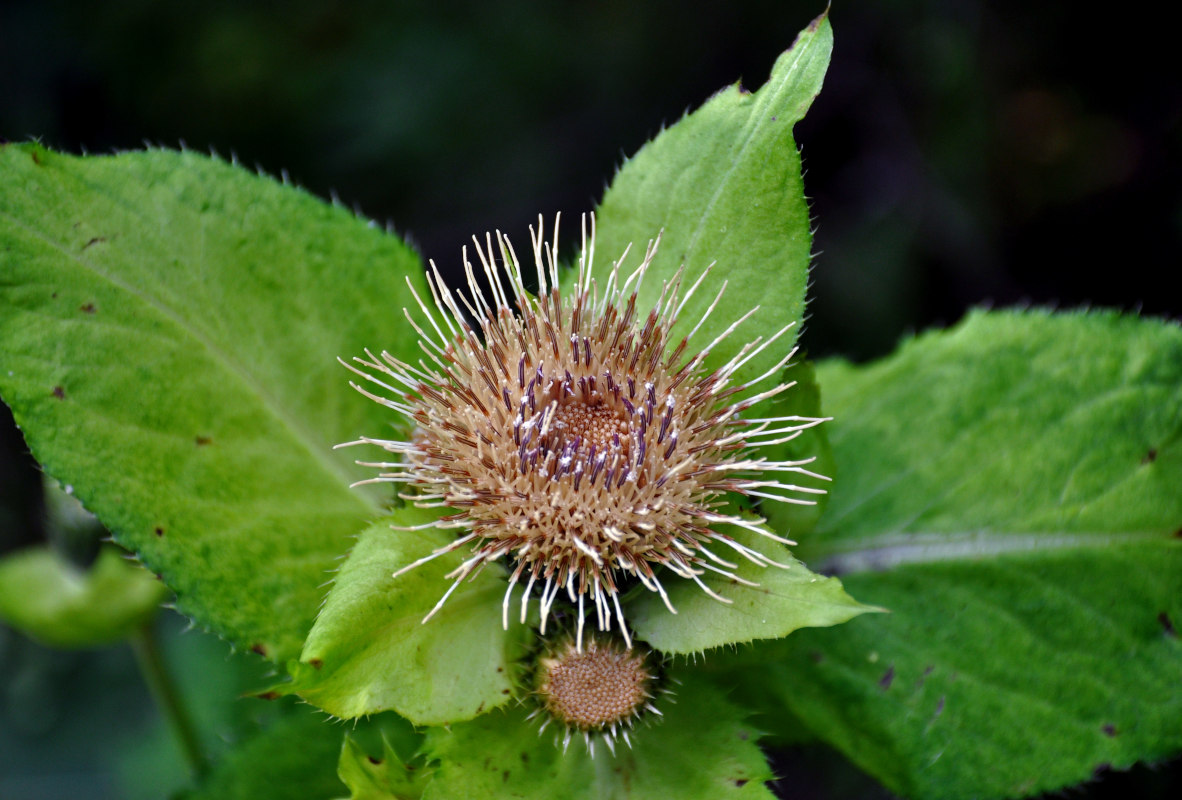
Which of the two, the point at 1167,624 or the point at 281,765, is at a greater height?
the point at 281,765

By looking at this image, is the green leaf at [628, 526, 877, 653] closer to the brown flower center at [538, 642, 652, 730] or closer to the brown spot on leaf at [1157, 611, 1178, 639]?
the brown flower center at [538, 642, 652, 730]

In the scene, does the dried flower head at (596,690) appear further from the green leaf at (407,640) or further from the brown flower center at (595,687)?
the green leaf at (407,640)

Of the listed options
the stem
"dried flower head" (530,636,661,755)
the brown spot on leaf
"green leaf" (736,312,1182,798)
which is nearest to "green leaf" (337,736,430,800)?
"dried flower head" (530,636,661,755)

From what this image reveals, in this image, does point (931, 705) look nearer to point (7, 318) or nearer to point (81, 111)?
A: point (7, 318)

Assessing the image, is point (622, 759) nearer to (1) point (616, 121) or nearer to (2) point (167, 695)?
(2) point (167, 695)

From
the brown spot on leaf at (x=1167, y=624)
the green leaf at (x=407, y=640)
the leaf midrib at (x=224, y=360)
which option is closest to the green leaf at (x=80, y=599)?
the leaf midrib at (x=224, y=360)

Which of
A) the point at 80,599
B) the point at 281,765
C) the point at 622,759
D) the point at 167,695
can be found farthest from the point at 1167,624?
the point at 80,599
